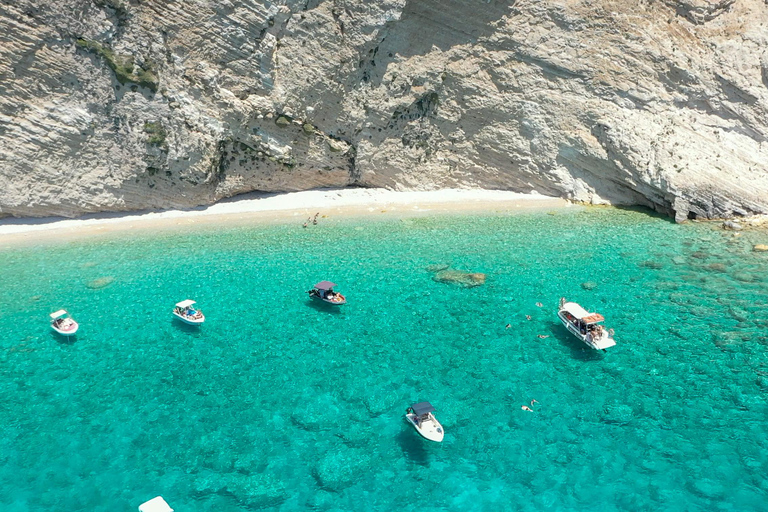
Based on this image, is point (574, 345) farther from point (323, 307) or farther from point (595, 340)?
point (323, 307)

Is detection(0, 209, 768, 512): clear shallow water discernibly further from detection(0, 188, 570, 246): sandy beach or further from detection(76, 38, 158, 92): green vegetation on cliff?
detection(76, 38, 158, 92): green vegetation on cliff

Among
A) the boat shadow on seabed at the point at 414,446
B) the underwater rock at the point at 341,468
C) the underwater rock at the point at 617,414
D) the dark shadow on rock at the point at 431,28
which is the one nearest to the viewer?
the underwater rock at the point at 341,468

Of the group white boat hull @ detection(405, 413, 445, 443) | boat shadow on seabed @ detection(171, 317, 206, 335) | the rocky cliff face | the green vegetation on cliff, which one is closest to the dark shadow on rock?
the rocky cliff face

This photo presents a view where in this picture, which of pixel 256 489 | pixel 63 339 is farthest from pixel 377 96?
pixel 256 489

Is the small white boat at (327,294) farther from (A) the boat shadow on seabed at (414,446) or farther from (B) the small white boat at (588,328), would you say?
(B) the small white boat at (588,328)

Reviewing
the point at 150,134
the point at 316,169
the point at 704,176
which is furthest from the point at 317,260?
the point at 704,176

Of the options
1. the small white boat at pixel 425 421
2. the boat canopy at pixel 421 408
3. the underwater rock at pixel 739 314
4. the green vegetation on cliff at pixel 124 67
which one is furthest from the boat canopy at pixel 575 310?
the green vegetation on cliff at pixel 124 67

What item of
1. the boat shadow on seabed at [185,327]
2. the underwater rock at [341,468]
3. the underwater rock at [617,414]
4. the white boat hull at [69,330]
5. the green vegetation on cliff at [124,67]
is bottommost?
the white boat hull at [69,330]
